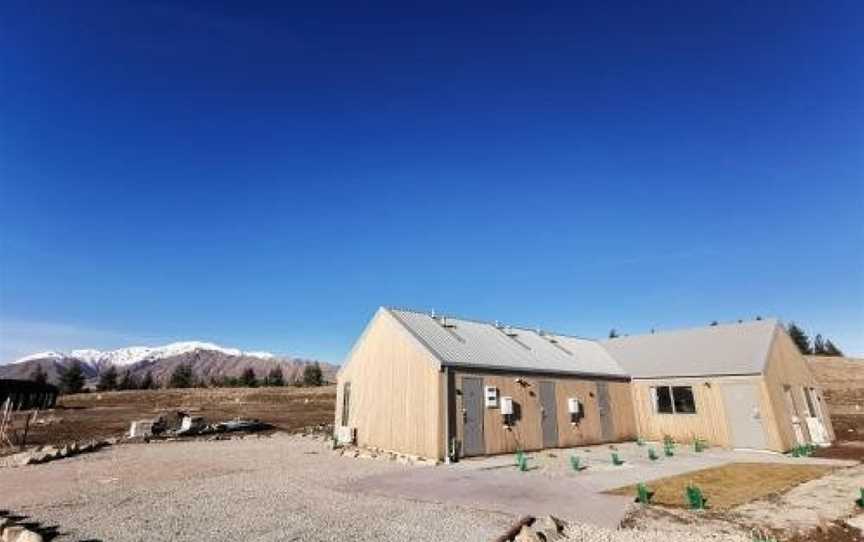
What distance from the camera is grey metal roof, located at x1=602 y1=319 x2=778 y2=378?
2408cm

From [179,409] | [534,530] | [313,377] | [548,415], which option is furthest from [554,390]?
[313,377]

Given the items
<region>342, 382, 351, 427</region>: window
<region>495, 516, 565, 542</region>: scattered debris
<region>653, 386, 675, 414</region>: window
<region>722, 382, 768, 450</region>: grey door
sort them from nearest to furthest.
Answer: <region>495, 516, 565, 542</region>: scattered debris, <region>722, 382, 768, 450</region>: grey door, <region>342, 382, 351, 427</region>: window, <region>653, 386, 675, 414</region>: window

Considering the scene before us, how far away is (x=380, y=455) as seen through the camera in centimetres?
1972

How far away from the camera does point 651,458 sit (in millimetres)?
18641

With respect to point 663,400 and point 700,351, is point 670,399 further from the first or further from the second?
point 700,351

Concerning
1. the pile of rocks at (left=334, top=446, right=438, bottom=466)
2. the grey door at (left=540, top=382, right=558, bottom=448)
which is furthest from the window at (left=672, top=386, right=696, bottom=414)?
the pile of rocks at (left=334, top=446, right=438, bottom=466)

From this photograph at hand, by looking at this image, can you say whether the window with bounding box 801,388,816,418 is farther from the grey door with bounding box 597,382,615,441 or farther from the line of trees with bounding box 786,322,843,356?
the line of trees with bounding box 786,322,843,356

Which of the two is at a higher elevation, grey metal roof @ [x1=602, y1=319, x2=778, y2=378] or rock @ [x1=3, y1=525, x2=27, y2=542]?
grey metal roof @ [x1=602, y1=319, x2=778, y2=378]

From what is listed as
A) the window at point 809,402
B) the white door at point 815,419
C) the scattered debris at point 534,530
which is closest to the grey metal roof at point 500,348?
the white door at point 815,419

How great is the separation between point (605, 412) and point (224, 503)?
65.2 feet

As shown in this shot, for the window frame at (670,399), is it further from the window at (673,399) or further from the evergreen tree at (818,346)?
the evergreen tree at (818,346)

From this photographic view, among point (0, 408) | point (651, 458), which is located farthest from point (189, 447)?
point (0, 408)

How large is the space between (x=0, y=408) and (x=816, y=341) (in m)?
147

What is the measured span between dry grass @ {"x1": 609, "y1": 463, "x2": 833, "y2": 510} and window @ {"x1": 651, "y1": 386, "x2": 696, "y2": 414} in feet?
24.7
